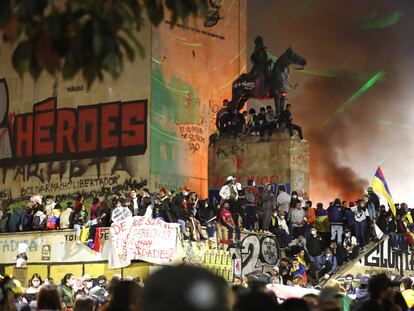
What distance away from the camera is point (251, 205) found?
29078 millimetres

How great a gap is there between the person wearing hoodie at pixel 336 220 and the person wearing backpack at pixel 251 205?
2.06 metres

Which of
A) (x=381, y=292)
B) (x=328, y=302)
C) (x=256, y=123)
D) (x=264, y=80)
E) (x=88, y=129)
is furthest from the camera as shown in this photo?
(x=88, y=129)

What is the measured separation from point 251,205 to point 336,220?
2345mm

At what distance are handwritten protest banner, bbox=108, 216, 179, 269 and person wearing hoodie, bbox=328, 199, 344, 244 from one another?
5.07 metres

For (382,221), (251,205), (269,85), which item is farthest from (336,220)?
(269,85)

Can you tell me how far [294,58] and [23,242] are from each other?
35.8ft

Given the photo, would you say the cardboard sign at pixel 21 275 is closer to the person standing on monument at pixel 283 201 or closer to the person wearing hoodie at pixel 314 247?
the person wearing hoodie at pixel 314 247

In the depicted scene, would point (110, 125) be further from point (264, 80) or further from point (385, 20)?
point (385, 20)

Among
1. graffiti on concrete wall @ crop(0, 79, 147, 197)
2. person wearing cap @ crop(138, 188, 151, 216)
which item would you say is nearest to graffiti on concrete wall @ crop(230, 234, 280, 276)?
person wearing cap @ crop(138, 188, 151, 216)

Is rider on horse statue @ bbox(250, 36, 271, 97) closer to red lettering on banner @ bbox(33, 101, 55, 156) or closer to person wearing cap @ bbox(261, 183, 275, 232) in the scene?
person wearing cap @ bbox(261, 183, 275, 232)

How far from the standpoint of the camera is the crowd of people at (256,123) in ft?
113

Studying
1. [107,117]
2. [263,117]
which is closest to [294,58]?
[263,117]

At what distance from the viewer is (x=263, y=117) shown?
34.5 m

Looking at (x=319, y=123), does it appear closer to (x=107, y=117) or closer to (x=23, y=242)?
(x=107, y=117)
